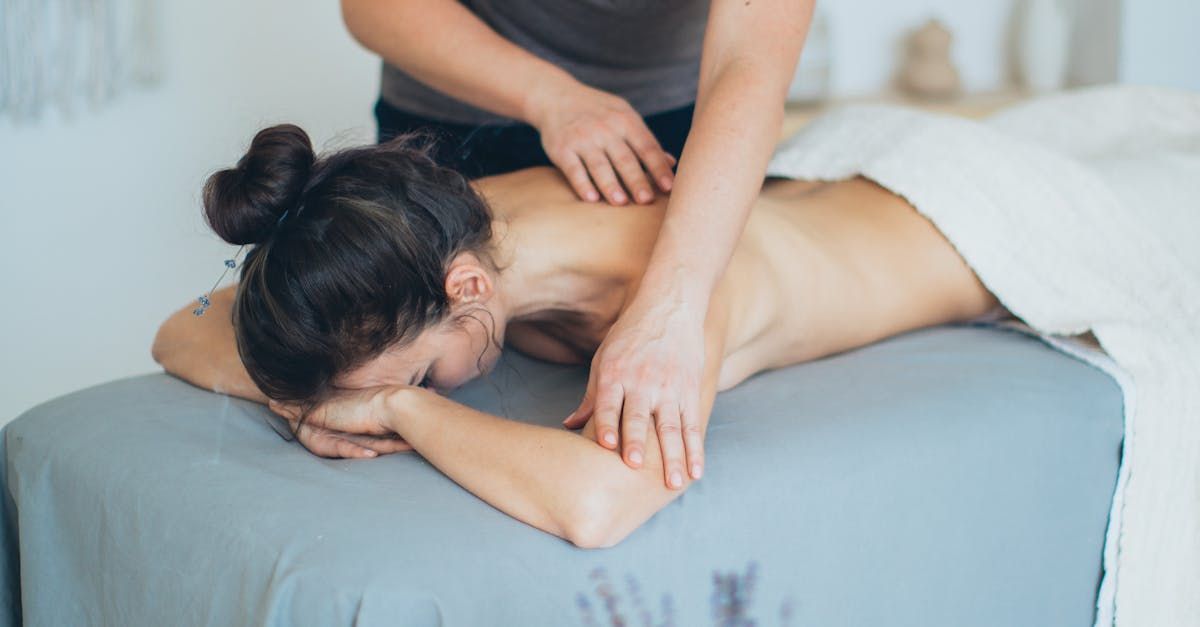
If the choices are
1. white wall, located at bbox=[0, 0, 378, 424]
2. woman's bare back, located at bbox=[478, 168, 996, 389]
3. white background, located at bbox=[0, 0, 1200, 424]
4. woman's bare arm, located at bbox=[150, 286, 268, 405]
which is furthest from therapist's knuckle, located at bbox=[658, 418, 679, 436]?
white wall, located at bbox=[0, 0, 378, 424]

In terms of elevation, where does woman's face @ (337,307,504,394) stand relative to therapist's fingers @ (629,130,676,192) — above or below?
below

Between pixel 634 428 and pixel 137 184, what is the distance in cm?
210

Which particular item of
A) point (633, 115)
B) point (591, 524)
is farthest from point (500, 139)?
point (591, 524)

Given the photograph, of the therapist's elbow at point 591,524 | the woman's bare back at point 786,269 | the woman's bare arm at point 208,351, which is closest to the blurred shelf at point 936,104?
the woman's bare back at point 786,269

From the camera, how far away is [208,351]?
1523mm

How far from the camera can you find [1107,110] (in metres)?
2.26

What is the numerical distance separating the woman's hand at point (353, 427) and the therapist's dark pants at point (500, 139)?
62 centimetres

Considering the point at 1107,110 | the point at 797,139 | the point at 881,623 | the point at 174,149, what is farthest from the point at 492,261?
the point at 174,149

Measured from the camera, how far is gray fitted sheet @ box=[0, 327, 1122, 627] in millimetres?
1076

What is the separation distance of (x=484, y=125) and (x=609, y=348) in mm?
727

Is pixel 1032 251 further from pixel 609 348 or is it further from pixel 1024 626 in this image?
pixel 609 348

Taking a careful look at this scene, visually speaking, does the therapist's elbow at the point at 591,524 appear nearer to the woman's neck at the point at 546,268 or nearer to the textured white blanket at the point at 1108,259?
the woman's neck at the point at 546,268

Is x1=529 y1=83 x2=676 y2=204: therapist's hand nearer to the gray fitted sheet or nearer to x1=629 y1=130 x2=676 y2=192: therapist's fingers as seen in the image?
x1=629 y1=130 x2=676 y2=192: therapist's fingers

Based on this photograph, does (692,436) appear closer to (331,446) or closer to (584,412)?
(584,412)
